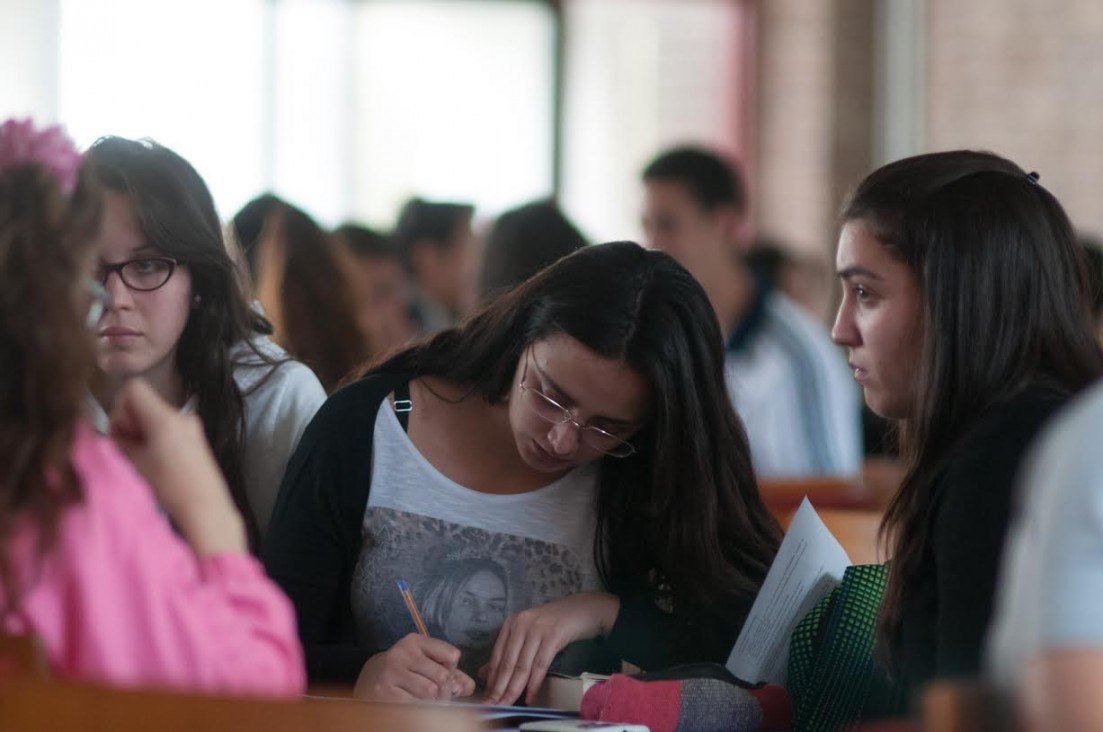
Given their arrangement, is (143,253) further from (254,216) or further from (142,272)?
(254,216)

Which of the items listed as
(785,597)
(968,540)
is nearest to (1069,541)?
(968,540)

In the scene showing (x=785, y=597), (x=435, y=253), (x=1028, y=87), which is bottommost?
(x=785, y=597)

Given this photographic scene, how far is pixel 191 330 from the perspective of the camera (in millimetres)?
2334

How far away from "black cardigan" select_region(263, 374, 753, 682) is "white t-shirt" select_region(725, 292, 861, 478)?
101 inches

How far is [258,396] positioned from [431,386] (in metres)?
0.32

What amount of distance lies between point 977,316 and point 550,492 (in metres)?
0.73

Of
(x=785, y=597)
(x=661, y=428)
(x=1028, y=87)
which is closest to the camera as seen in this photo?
(x=785, y=597)

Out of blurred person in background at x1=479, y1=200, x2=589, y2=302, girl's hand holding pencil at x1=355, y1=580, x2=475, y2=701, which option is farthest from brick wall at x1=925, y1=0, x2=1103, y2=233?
girl's hand holding pencil at x1=355, y1=580, x2=475, y2=701

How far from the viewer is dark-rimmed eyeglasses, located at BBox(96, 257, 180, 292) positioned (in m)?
2.18

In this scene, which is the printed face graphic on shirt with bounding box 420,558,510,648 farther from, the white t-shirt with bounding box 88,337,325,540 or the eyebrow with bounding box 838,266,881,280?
the eyebrow with bounding box 838,266,881,280

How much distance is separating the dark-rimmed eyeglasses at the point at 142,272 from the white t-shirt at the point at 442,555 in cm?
38

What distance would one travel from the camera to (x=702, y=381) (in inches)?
83.7

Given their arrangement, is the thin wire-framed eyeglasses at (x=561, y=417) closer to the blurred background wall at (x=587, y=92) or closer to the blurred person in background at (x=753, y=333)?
the blurred person in background at (x=753, y=333)

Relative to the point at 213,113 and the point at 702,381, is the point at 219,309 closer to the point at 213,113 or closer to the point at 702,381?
the point at 702,381
